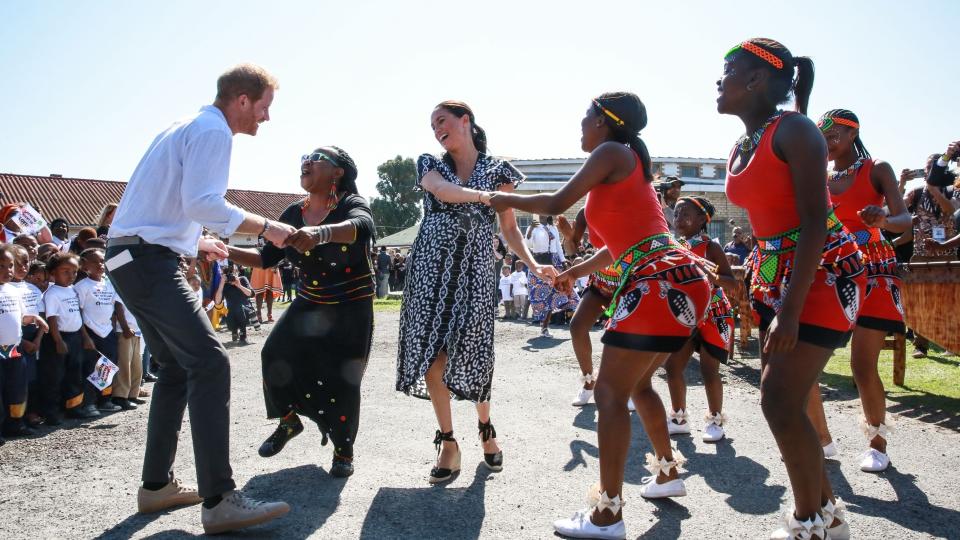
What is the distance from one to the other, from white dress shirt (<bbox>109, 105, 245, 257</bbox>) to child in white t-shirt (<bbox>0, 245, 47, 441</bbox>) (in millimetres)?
3126

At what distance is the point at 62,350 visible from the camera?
6.21 m

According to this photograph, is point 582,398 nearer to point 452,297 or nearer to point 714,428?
point 714,428

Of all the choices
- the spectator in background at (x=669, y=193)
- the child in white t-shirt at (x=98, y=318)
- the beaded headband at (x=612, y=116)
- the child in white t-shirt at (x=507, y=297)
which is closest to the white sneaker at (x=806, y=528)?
the beaded headband at (x=612, y=116)

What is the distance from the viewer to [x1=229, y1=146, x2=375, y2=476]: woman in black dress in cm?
431

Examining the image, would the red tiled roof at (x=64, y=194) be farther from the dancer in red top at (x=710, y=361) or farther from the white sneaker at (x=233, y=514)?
the white sneaker at (x=233, y=514)

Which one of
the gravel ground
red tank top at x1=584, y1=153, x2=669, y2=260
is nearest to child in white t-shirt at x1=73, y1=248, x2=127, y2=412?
the gravel ground

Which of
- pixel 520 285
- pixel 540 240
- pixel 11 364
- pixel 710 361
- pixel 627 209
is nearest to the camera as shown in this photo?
pixel 627 209

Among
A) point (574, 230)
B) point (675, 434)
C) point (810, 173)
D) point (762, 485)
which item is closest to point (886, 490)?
point (762, 485)

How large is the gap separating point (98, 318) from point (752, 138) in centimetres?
620

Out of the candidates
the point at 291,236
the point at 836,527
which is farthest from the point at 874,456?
the point at 291,236

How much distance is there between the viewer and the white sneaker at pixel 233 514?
3211mm

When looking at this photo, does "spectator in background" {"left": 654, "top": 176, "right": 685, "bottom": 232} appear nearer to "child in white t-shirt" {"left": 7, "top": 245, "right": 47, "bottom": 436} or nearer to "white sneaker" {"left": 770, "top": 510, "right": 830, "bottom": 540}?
"white sneaker" {"left": 770, "top": 510, "right": 830, "bottom": 540}

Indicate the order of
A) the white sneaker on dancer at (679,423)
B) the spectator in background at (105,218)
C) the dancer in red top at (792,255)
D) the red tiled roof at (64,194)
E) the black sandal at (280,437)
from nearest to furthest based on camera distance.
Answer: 1. the dancer in red top at (792,255)
2. the black sandal at (280,437)
3. the white sneaker on dancer at (679,423)
4. the spectator in background at (105,218)
5. the red tiled roof at (64,194)

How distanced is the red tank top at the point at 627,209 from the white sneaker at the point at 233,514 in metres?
2.06
